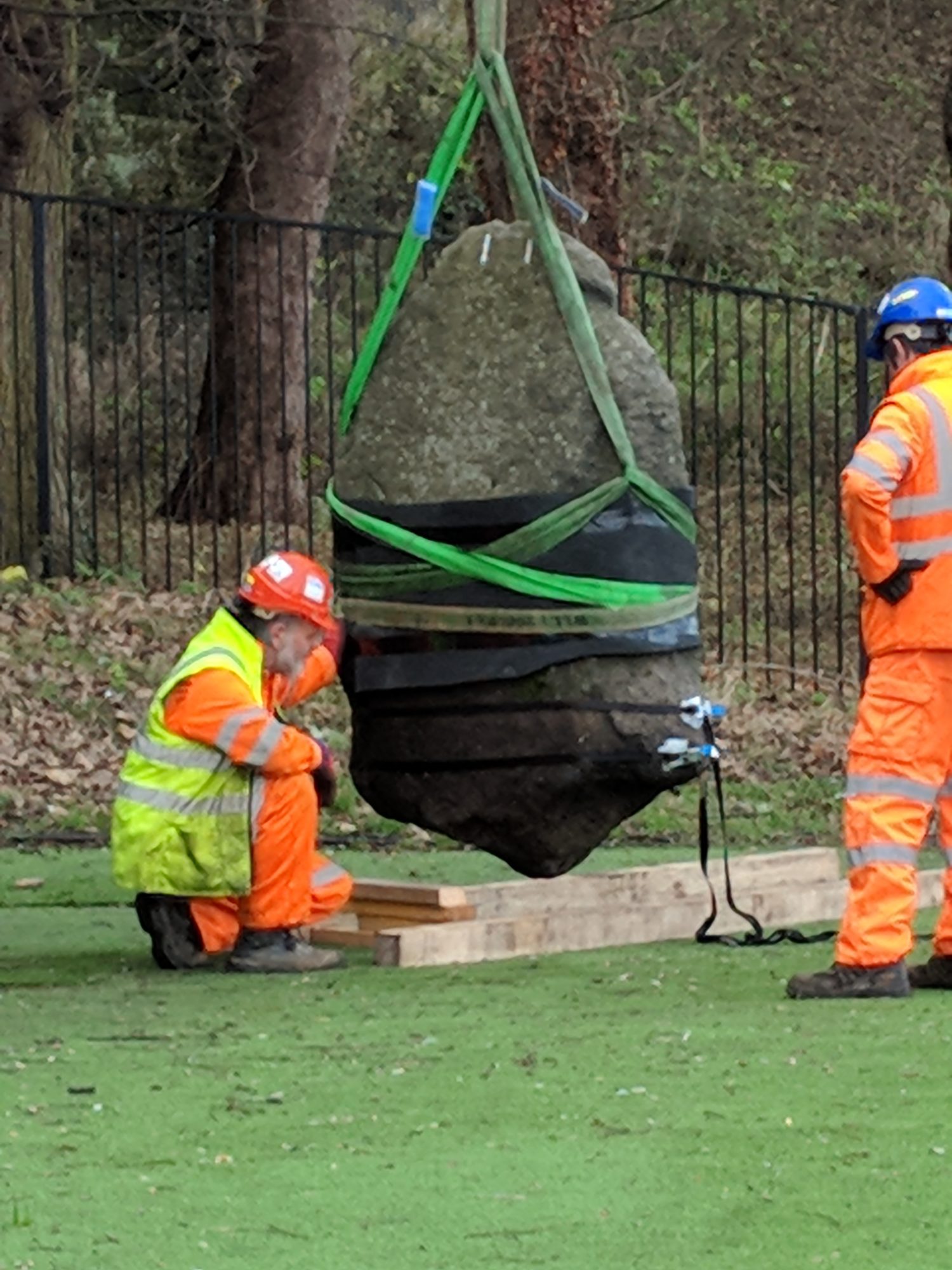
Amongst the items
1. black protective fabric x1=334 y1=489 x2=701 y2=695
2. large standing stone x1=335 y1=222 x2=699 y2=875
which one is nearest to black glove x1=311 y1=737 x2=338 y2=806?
large standing stone x1=335 y1=222 x2=699 y2=875

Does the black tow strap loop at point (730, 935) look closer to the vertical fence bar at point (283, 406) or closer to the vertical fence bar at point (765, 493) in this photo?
the vertical fence bar at point (765, 493)

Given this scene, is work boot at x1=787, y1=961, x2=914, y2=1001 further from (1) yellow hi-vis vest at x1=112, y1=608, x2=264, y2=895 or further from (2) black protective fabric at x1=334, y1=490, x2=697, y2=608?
(1) yellow hi-vis vest at x1=112, y1=608, x2=264, y2=895

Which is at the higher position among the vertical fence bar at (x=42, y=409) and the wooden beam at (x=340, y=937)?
the vertical fence bar at (x=42, y=409)

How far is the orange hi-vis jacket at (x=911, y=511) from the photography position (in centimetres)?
620

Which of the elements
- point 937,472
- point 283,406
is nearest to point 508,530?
point 937,472

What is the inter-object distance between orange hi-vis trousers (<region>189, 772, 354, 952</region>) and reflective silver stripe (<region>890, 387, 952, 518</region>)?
1.83 meters

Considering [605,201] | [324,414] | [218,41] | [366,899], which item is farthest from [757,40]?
[366,899]

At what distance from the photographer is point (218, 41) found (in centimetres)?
1474

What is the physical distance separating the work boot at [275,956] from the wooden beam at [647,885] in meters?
0.64

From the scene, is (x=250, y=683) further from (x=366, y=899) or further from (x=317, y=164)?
(x=317, y=164)

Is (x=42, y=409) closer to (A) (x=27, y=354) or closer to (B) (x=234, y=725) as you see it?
(A) (x=27, y=354)

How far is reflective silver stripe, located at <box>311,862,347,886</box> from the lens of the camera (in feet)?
23.8

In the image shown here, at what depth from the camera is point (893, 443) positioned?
6.22m

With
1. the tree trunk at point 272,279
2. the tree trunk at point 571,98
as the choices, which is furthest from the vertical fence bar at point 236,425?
the tree trunk at point 571,98
